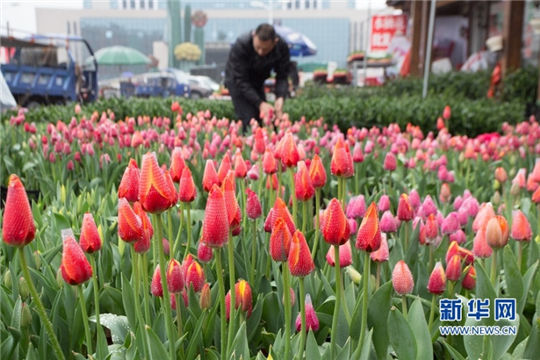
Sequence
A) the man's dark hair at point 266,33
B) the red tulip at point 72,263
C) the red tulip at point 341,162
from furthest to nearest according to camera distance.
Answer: the man's dark hair at point 266,33 < the red tulip at point 341,162 < the red tulip at point 72,263

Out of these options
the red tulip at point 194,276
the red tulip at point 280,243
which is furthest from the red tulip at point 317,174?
the red tulip at point 280,243

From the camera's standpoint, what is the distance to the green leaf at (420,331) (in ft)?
3.48

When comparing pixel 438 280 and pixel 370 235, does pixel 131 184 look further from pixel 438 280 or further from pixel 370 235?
pixel 438 280

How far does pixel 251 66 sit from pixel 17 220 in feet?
17.6

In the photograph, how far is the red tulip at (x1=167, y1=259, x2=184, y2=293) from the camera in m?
1.12

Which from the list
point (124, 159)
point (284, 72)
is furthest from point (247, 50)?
point (124, 159)

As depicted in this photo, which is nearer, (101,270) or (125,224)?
(125,224)

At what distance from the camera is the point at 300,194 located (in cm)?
159

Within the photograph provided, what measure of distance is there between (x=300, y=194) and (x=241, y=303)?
17.4 inches

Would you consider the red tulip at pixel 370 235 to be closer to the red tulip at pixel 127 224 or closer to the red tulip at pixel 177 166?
the red tulip at pixel 127 224

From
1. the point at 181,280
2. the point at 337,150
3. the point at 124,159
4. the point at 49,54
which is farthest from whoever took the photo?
the point at 49,54

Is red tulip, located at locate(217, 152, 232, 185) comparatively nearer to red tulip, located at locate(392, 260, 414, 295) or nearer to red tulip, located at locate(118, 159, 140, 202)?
red tulip, located at locate(118, 159, 140, 202)

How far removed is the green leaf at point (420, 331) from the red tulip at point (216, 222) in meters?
0.39

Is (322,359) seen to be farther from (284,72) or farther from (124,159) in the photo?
(284,72)
